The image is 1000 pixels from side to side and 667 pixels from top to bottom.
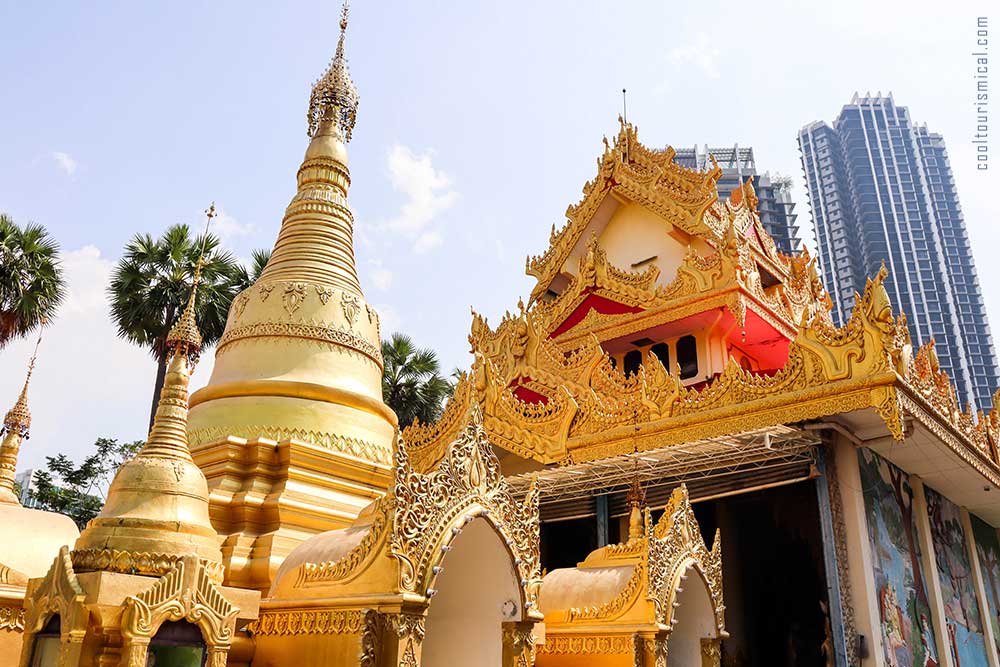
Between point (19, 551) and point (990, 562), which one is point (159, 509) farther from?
point (990, 562)

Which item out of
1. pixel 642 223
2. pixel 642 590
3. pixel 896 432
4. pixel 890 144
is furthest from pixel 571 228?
pixel 890 144

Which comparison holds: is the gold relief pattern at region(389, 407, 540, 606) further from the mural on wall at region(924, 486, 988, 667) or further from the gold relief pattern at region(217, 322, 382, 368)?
the mural on wall at region(924, 486, 988, 667)

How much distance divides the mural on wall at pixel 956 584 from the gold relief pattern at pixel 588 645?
769 centimetres

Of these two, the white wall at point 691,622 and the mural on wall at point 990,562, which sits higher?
the mural on wall at point 990,562

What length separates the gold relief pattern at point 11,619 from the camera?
5566 mm

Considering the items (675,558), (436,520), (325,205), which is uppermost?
(325,205)

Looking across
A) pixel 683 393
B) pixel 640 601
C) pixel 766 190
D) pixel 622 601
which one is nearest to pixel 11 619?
pixel 622 601

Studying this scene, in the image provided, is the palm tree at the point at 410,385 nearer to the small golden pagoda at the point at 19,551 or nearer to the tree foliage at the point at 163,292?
the tree foliage at the point at 163,292

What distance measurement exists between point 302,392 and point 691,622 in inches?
165

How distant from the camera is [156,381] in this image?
15.2 meters

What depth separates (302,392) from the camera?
25.7 ft

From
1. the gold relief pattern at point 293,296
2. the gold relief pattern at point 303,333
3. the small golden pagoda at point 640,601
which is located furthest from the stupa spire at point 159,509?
the small golden pagoda at point 640,601

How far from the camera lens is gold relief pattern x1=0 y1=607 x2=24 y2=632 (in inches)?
219

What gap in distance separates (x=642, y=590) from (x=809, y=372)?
14.4 ft
